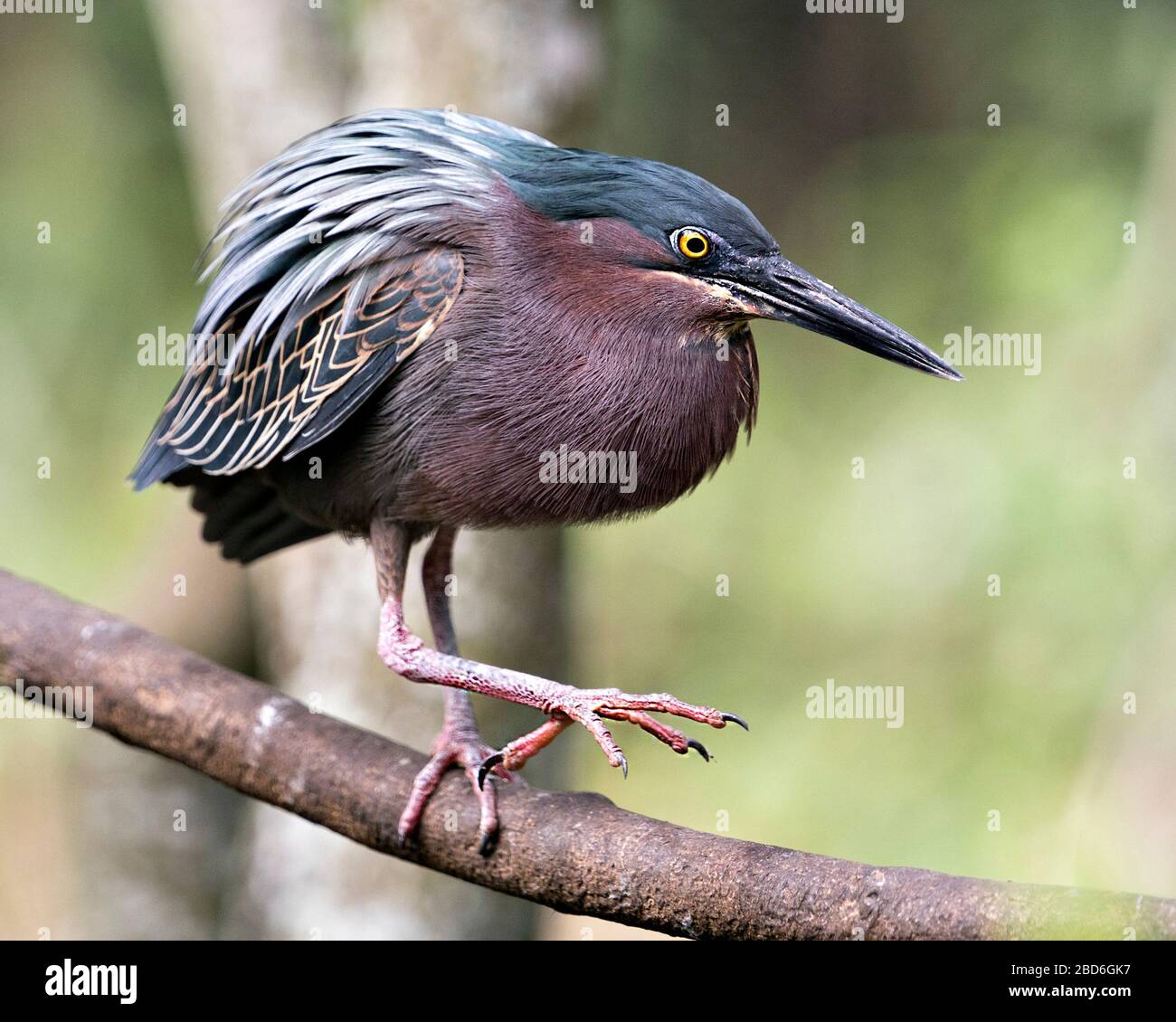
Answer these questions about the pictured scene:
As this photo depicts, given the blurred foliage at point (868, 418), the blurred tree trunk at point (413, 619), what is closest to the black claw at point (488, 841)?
the blurred tree trunk at point (413, 619)

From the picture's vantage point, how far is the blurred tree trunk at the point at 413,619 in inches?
217

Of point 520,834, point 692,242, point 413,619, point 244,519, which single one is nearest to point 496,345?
point 692,242

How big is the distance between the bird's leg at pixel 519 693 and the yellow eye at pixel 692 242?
1112 mm

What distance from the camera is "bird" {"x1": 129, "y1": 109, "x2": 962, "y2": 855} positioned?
341 centimetres

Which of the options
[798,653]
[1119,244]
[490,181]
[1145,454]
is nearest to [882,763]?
[798,653]

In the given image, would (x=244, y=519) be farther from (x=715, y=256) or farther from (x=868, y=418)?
(x=868, y=418)

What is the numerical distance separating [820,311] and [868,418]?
406 cm

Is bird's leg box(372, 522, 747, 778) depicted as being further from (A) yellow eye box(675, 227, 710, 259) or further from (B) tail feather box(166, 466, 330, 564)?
(A) yellow eye box(675, 227, 710, 259)


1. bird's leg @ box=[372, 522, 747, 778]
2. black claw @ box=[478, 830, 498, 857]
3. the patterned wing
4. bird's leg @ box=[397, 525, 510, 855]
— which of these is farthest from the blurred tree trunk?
black claw @ box=[478, 830, 498, 857]

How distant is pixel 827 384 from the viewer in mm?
7668

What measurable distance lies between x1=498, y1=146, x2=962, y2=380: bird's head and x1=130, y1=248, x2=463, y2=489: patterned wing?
18.4 inches

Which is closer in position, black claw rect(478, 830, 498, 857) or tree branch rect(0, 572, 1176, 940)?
tree branch rect(0, 572, 1176, 940)

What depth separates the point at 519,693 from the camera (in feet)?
11.4

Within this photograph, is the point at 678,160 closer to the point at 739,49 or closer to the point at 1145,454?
the point at 739,49
